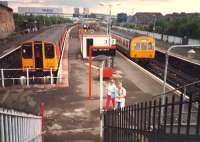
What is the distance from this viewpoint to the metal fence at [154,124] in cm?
415

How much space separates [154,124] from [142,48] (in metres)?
26.6

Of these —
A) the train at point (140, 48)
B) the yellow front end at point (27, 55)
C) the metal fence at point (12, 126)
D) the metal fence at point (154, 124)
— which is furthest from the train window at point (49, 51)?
the metal fence at point (12, 126)

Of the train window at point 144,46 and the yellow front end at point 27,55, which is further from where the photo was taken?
the train window at point 144,46

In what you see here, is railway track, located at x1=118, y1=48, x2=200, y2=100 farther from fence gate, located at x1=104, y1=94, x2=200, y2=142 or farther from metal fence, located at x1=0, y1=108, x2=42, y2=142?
metal fence, located at x1=0, y1=108, x2=42, y2=142

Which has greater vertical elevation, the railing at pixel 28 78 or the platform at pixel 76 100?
the railing at pixel 28 78

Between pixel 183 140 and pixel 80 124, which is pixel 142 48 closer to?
pixel 80 124

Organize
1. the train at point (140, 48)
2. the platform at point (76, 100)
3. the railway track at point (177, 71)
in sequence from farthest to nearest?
the train at point (140, 48)
the railway track at point (177, 71)
the platform at point (76, 100)

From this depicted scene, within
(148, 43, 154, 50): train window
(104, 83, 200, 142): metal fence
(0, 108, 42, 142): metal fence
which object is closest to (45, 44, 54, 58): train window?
(104, 83, 200, 142): metal fence

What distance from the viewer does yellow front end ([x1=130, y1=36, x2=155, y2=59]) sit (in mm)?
30984

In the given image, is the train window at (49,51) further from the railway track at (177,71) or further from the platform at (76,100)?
the railway track at (177,71)

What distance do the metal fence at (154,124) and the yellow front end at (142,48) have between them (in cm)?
2178

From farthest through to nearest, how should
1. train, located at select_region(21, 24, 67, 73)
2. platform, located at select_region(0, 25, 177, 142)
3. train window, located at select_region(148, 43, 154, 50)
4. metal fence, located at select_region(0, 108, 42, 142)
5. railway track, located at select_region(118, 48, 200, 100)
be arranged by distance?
train window, located at select_region(148, 43, 154, 50), railway track, located at select_region(118, 48, 200, 100), train, located at select_region(21, 24, 67, 73), platform, located at select_region(0, 25, 177, 142), metal fence, located at select_region(0, 108, 42, 142)

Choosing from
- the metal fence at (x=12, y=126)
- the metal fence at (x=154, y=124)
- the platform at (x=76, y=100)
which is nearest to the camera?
the metal fence at (x=12, y=126)

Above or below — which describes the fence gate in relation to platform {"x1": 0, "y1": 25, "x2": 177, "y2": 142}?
above
